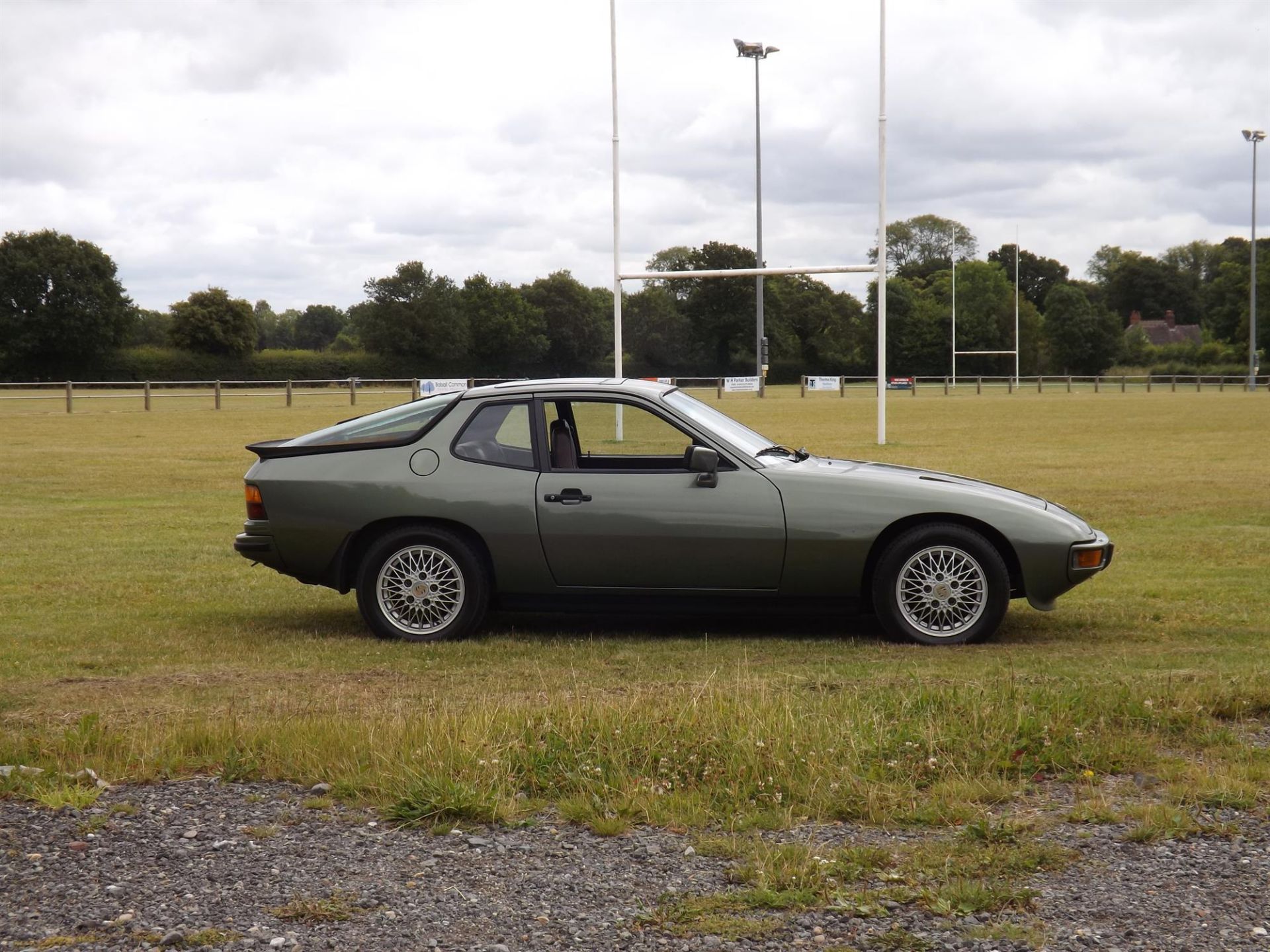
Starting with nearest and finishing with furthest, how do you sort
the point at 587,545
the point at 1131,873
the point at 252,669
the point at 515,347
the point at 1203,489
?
the point at 1131,873
the point at 252,669
the point at 587,545
the point at 1203,489
the point at 515,347

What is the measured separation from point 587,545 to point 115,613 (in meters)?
3.33

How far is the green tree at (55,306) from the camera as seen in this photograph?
261 ft

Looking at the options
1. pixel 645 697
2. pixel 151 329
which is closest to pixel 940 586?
pixel 645 697

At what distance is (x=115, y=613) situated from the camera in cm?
866

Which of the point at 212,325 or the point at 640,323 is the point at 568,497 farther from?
the point at 212,325

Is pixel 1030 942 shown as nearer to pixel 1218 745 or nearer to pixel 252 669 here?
pixel 1218 745

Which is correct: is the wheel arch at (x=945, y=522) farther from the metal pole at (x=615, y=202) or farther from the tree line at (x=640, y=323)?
the tree line at (x=640, y=323)

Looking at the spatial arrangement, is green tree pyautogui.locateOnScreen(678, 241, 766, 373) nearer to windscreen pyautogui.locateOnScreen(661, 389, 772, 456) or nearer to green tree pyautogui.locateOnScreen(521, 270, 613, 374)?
green tree pyautogui.locateOnScreen(521, 270, 613, 374)

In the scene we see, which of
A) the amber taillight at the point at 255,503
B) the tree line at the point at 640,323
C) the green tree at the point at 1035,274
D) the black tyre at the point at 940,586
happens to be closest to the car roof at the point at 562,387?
the amber taillight at the point at 255,503

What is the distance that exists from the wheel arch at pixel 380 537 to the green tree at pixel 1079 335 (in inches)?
3675

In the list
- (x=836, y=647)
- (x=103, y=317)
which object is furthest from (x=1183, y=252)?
(x=836, y=647)

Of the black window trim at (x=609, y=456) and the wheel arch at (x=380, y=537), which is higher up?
the black window trim at (x=609, y=456)

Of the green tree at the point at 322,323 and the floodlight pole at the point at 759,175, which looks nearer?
the floodlight pole at the point at 759,175

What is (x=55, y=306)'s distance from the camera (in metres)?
81.1
